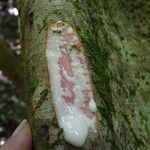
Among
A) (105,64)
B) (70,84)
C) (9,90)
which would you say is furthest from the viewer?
(9,90)

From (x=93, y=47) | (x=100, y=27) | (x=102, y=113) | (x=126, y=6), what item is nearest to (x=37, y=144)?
(x=102, y=113)

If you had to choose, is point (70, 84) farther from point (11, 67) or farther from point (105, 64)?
point (11, 67)

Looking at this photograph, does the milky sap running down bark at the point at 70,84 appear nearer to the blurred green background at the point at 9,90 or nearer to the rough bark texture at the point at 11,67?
the rough bark texture at the point at 11,67

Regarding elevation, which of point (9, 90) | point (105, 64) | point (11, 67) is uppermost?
point (105, 64)

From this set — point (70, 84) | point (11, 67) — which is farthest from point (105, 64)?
point (11, 67)

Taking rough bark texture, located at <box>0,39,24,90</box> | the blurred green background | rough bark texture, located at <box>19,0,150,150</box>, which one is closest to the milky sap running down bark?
rough bark texture, located at <box>19,0,150,150</box>

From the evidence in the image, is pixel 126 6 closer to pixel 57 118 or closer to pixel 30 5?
pixel 30 5

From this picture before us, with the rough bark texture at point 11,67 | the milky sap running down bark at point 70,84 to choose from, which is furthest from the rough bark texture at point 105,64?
the rough bark texture at point 11,67
